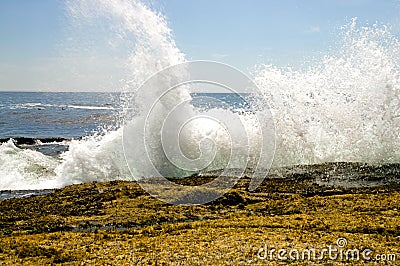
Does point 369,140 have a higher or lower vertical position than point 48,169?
higher

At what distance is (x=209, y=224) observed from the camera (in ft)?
32.2

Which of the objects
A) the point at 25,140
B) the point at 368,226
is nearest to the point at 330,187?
the point at 368,226

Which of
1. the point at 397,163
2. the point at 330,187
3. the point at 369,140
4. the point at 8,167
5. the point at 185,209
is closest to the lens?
the point at 185,209

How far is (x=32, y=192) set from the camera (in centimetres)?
1530

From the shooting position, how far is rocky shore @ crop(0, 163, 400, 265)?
7.80 metres

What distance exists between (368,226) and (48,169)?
51.7ft

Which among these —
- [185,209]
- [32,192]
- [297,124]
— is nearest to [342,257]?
[185,209]

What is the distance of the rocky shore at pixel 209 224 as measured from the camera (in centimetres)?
780

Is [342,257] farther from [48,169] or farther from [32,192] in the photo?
[48,169]

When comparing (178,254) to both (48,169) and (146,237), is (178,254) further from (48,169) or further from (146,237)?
(48,169)

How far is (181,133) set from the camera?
19406mm

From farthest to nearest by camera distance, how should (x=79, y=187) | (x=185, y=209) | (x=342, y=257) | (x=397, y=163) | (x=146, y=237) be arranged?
(x=397, y=163)
(x=79, y=187)
(x=185, y=209)
(x=146, y=237)
(x=342, y=257)

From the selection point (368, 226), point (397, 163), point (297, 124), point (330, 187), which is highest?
point (297, 124)

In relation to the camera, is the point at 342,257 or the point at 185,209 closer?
the point at 342,257
